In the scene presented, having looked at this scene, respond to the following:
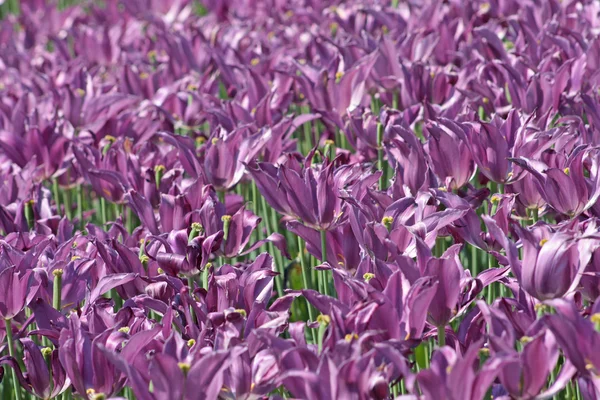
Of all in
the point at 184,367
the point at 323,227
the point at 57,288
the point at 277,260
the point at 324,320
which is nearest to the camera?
the point at 184,367

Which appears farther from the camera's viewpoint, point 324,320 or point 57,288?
point 57,288

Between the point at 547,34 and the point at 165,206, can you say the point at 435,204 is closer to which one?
the point at 165,206

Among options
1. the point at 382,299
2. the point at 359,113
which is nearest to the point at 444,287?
the point at 382,299

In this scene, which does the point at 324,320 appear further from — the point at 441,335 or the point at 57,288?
the point at 57,288

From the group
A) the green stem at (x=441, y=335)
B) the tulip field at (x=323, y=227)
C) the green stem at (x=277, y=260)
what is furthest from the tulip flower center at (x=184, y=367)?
the green stem at (x=277, y=260)

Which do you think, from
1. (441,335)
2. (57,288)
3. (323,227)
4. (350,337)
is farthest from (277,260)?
(350,337)

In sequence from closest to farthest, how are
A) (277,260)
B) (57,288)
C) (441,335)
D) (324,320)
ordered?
(324,320) → (441,335) → (57,288) → (277,260)

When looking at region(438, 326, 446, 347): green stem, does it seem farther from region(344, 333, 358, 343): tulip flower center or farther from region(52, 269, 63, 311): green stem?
region(52, 269, 63, 311): green stem

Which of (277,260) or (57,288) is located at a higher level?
(57,288)
